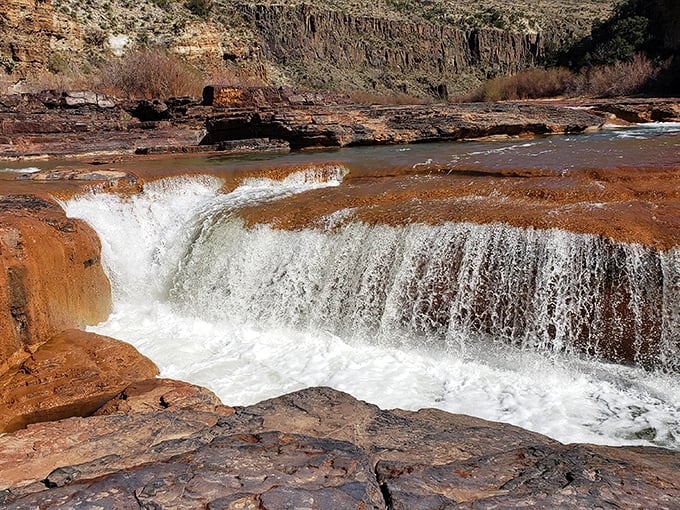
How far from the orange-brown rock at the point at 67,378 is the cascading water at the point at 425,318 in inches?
22.7

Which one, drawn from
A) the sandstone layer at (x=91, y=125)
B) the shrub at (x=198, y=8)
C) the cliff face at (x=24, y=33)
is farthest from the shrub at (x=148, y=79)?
the shrub at (x=198, y=8)

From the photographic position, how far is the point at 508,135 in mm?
14914

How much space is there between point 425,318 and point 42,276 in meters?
3.84

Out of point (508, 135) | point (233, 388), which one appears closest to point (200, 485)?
point (233, 388)

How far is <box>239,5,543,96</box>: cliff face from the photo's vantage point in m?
43.3

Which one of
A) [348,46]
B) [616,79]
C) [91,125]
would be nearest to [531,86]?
[616,79]

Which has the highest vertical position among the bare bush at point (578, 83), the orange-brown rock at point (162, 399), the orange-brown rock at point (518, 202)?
the bare bush at point (578, 83)

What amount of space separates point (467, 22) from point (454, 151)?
44865 mm

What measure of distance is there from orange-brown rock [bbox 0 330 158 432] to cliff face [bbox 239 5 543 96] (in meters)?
37.9

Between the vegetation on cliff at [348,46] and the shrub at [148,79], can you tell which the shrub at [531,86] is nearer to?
the vegetation on cliff at [348,46]

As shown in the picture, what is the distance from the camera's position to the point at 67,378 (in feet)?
15.7

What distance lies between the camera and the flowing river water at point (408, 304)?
4.81 meters

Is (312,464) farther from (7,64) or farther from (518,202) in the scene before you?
(7,64)

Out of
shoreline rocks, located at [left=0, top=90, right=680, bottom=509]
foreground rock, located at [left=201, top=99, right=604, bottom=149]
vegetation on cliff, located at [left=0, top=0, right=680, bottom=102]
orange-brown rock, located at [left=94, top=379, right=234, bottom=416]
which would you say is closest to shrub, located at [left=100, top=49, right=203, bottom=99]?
vegetation on cliff, located at [left=0, top=0, right=680, bottom=102]
